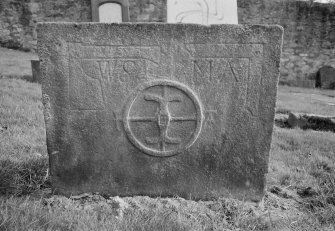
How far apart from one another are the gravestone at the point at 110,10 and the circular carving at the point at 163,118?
7.18 m

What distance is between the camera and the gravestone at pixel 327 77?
34.1 ft

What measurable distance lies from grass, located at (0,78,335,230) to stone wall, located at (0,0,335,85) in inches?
291

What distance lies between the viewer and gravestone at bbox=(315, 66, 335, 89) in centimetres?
1040

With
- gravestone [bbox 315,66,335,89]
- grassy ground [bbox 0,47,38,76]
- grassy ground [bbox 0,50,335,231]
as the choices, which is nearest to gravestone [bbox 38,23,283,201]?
grassy ground [bbox 0,50,335,231]

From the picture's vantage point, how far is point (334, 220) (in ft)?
7.26

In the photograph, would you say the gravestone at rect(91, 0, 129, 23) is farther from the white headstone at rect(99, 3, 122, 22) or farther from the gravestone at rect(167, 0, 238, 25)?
the gravestone at rect(167, 0, 238, 25)

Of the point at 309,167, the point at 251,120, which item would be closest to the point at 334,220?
the point at 251,120

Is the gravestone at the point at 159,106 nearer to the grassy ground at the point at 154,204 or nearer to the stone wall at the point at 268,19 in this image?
the grassy ground at the point at 154,204

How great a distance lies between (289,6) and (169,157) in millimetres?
9556

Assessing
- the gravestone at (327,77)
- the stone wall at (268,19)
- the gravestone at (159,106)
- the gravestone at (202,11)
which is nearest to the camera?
the gravestone at (159,106)

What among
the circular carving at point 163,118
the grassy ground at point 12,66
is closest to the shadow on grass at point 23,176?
the circular carving at point 163,118

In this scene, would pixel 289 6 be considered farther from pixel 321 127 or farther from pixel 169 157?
pixel 169 157

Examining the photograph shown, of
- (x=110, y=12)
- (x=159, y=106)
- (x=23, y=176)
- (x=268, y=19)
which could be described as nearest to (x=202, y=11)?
(x=159, y=106)

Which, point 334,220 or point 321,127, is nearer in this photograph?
point 334,220
